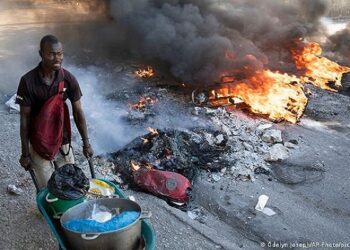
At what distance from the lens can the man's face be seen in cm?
323

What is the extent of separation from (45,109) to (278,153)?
15.6ft

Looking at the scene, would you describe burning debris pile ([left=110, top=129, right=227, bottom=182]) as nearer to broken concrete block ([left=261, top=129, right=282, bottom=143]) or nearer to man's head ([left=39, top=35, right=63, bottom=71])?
broken concrete block ([left=261, top=129, right=282, bottom=143])

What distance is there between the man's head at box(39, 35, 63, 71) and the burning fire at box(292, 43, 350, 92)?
352 inches

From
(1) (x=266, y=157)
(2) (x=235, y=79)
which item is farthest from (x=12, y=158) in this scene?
(2) (x=235, y=79)

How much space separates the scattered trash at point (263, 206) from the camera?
5449mm

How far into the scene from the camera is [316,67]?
11.1 meters

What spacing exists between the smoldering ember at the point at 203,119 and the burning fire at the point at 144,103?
23 mm

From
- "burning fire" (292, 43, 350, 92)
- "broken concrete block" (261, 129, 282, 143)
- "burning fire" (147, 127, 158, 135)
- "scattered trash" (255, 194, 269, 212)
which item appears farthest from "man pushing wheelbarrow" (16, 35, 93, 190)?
"burning fire" (292, 43, 350, 92)

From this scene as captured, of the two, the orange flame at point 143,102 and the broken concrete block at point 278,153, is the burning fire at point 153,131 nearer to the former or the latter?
the orange flame at point 143,102

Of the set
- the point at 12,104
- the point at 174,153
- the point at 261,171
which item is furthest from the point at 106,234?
the point at 12,104

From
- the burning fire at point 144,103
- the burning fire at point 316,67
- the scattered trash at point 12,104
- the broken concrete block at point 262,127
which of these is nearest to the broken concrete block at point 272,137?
the broken concrete block at point 262,127

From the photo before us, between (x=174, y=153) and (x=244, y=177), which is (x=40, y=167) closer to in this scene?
(x=174, y=153)

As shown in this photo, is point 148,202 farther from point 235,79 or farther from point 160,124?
point 235,79

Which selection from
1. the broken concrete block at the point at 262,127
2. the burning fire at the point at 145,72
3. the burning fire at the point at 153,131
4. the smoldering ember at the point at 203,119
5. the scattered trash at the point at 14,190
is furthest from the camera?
the burning fire at the point at 145,72
